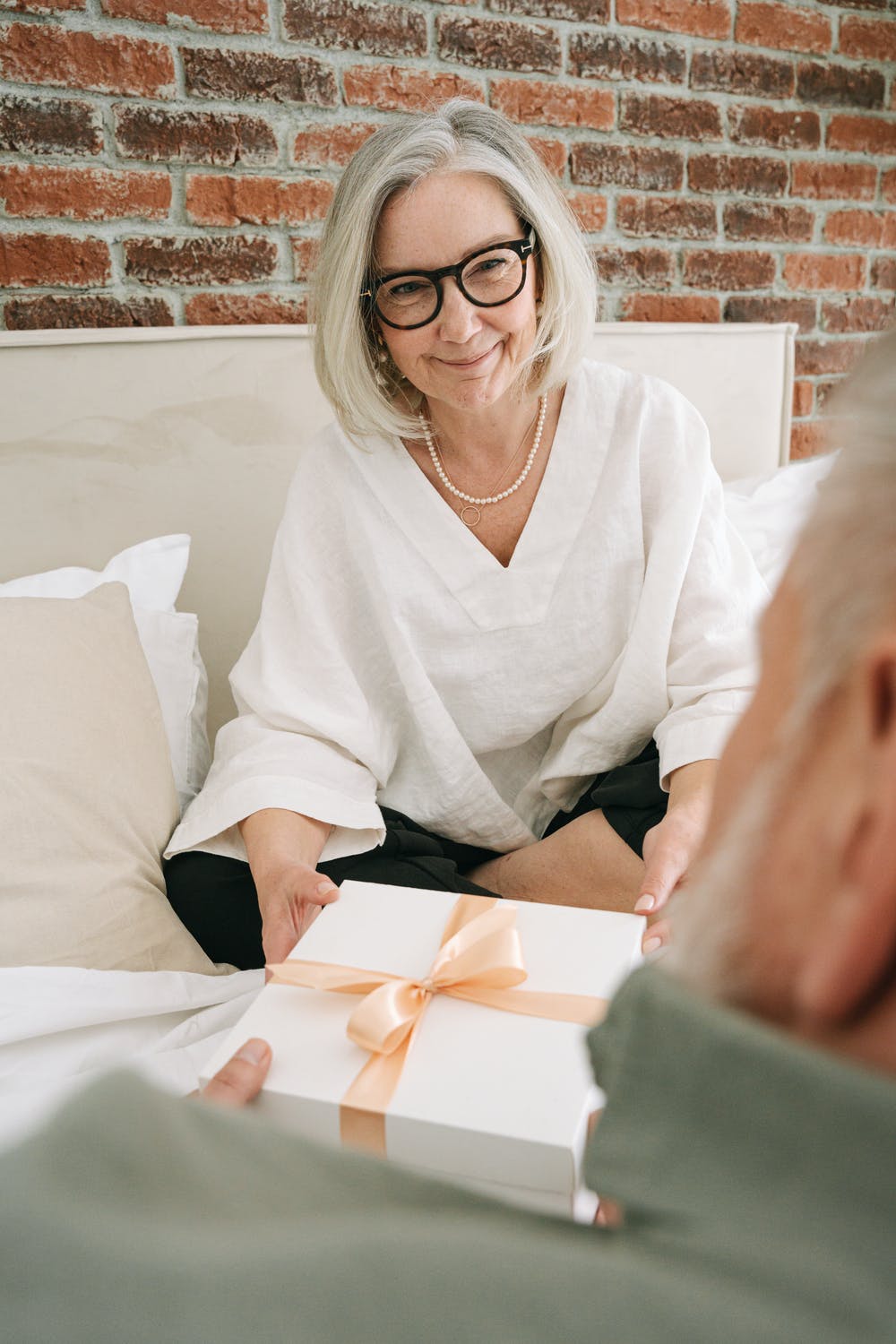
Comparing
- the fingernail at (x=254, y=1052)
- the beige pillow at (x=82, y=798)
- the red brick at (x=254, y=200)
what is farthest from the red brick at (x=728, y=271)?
the fingernail at (x=254, y=1052)

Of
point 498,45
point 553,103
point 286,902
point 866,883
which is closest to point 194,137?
point 498,45

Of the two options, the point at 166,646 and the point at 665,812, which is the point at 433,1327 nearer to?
the point at 665,812

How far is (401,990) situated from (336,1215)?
44 centimetres

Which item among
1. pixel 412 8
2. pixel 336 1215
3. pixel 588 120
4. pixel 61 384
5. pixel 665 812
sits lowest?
pixel 665 812

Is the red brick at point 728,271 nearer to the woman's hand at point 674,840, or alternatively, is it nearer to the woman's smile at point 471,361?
the woman's smile at point 471,361

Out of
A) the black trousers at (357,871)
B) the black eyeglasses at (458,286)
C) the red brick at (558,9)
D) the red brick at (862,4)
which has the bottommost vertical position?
the black trousers at (357,871)

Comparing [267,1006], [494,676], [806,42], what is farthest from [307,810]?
[806,42]

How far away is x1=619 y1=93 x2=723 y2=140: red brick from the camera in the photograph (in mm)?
2059

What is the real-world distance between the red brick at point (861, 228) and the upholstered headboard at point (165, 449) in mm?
1407

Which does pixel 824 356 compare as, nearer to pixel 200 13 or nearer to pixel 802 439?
pixel 802 439

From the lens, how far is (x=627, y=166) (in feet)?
6.83

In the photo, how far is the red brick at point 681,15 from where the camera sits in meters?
2.01

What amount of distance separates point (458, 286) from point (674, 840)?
717 mm

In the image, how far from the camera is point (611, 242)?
2.10 m
